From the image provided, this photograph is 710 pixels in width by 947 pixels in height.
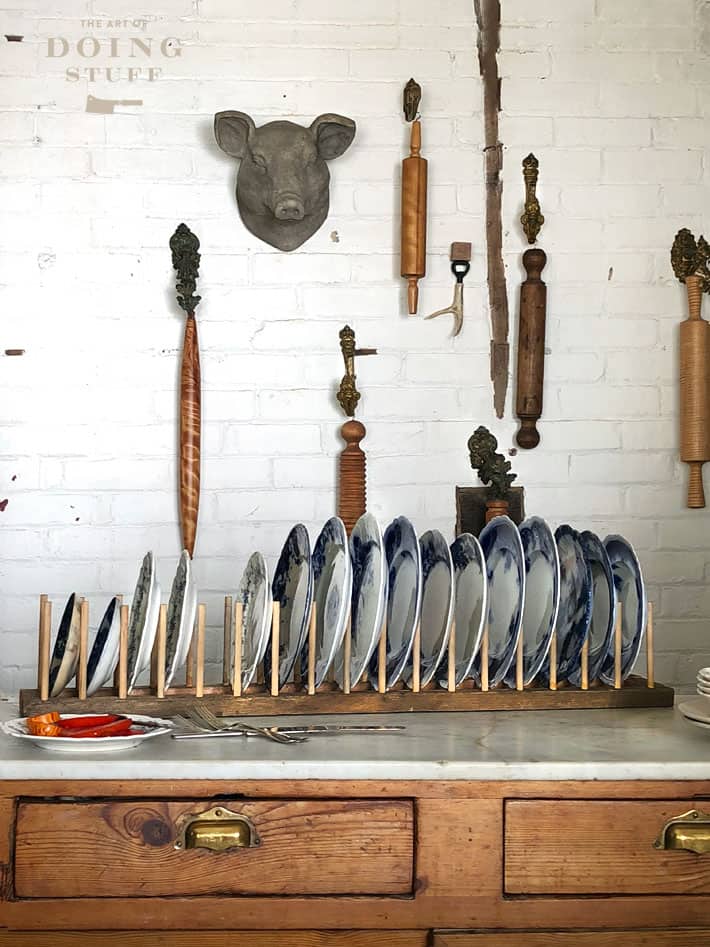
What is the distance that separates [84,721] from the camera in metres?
1.67

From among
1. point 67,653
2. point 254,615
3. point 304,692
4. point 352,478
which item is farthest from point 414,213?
point 67,653

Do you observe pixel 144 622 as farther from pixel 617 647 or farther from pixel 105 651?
pixel 617 647

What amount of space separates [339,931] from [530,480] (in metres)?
1.16

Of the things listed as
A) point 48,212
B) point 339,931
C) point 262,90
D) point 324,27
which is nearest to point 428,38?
point 324,27

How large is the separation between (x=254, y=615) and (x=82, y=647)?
1.01 ft

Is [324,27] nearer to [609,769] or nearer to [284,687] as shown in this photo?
[284,687]

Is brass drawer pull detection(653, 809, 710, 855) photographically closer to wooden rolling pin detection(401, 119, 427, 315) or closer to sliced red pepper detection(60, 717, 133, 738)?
sliced red pepper detection(60, 717, 133, 738)

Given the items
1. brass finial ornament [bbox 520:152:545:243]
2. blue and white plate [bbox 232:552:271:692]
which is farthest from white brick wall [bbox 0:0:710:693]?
blue and white plate [bbox 232:552:271:692]

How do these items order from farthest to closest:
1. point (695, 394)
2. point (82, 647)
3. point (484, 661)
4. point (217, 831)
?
1. point (695, 394)
2. point (484, 661)
3. point (82, 647)
4. point (217, 831)

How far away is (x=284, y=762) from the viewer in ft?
5.00

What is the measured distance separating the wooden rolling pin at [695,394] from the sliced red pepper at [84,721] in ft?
4.41

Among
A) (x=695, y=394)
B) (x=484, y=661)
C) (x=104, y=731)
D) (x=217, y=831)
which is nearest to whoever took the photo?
(x=217, y=831)

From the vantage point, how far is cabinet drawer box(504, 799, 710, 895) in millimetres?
1521

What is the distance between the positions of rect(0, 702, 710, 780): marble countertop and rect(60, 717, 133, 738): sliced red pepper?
4 cm
